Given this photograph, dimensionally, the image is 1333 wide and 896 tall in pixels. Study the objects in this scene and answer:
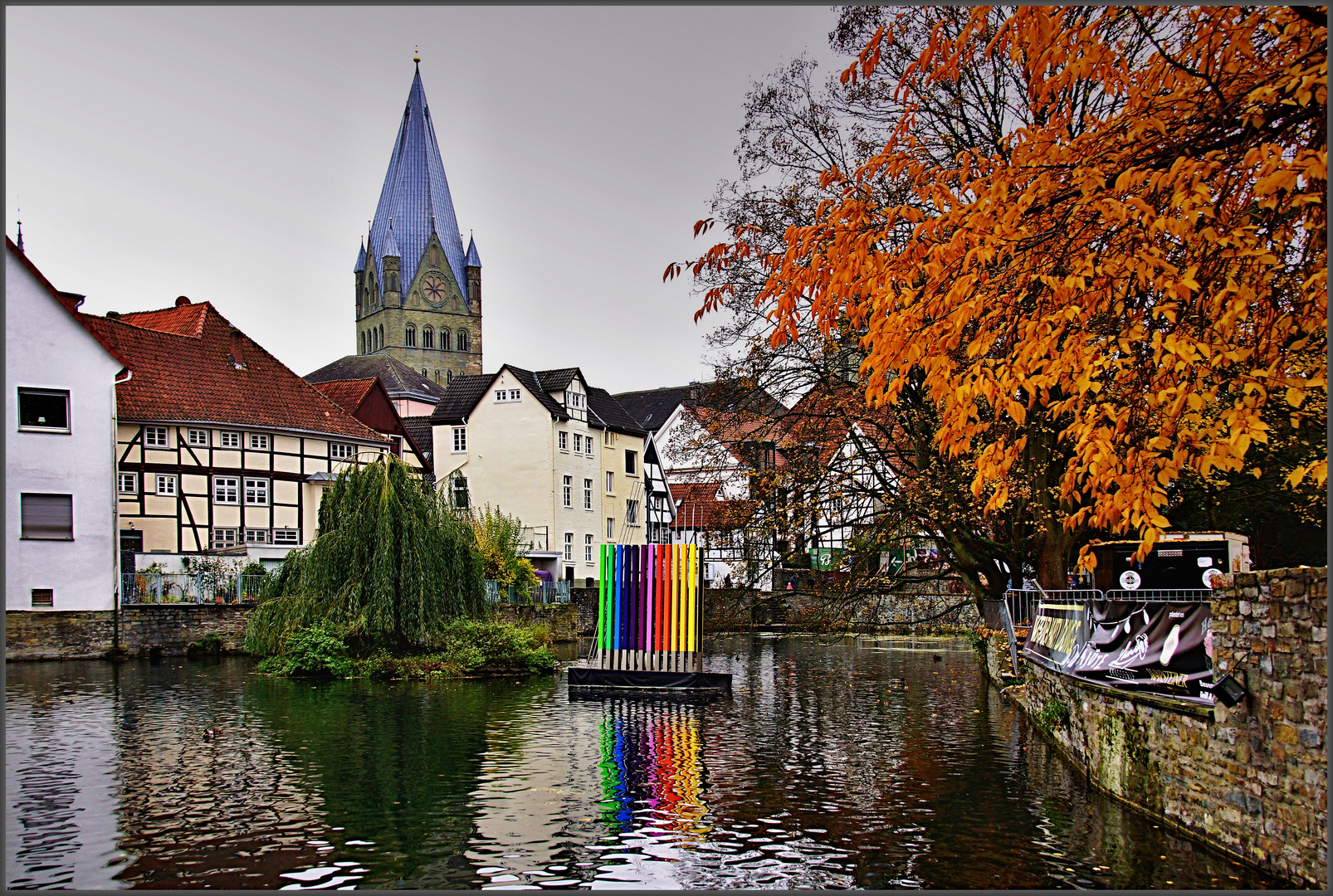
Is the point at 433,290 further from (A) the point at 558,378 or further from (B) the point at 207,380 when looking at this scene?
(B) the point at 207,380

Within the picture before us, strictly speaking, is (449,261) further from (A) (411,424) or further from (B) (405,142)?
(A) (411,424)

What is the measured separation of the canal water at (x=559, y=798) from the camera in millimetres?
9625

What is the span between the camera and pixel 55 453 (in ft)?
113

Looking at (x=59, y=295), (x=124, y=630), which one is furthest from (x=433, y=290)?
(x=124, y=630)

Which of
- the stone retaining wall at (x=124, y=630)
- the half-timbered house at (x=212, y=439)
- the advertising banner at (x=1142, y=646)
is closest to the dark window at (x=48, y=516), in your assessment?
the half-timbered house at (x=212, y=439)

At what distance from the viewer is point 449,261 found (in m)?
134

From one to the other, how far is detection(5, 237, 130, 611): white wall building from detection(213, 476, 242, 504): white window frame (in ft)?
18.4

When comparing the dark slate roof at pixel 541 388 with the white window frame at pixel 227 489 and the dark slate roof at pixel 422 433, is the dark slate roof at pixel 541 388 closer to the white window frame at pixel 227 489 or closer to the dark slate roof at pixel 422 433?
the dark slate roof at pixel 422 433

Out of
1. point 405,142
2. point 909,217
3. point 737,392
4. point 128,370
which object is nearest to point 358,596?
point 737,392

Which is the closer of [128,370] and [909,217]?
[909,217]

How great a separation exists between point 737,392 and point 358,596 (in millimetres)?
11062

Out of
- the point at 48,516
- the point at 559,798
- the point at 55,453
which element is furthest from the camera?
the point at 55,453

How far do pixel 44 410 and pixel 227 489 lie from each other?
7808 mm

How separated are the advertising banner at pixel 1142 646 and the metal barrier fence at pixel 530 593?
2880 cm
